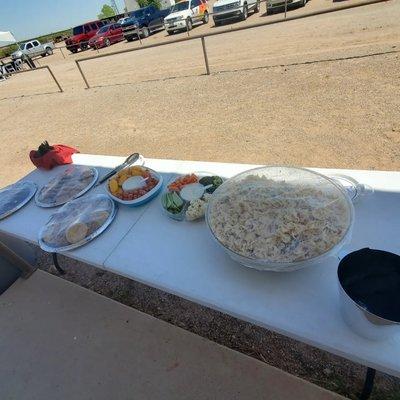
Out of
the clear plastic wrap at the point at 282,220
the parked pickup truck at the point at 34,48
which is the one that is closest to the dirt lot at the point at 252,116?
the clear plastic wrap at the point at 282,220

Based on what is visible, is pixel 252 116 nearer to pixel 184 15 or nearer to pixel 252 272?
pixel 252 272

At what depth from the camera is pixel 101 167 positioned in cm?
198

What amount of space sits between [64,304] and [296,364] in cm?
161

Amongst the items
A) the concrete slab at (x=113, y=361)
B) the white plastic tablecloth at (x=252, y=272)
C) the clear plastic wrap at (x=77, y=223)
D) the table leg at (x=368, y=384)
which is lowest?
the concrete slab at (x=113, y=361)

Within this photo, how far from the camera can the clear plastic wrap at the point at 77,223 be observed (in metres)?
1.33

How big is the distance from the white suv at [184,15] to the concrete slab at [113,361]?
500 inches

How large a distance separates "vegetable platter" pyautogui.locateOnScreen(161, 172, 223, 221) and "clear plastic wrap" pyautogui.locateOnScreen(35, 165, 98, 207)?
1.97 ft

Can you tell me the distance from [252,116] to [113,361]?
3.40m

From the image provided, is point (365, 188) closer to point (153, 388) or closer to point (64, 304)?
point (153, 388)

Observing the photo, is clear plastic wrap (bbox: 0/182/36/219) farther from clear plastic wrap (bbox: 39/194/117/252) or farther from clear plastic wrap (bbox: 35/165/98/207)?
clear plastic wrap (bbox: 39/194/117/252)

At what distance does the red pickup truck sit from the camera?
54.0ft

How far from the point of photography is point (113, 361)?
169cm

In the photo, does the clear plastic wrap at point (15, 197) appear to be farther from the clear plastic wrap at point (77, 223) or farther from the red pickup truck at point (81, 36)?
the red pickup truck at point (81, 36)

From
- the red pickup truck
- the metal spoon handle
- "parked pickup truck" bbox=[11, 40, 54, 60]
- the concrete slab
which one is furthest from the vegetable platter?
"parked pickup truck" bbox=[11, 40, 54, 60]
